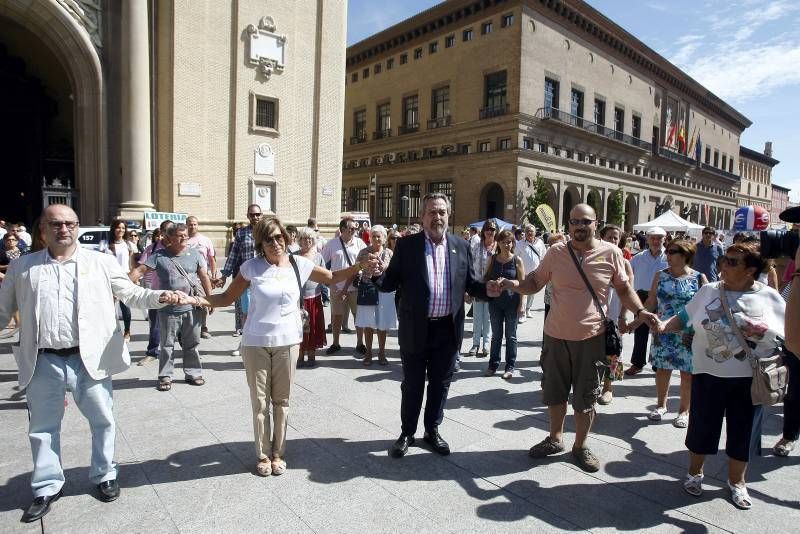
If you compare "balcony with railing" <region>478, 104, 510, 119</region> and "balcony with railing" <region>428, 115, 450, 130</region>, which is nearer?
"balcony with railing" <region>478, 104, 510, 119</region>

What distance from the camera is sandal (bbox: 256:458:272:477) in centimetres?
380

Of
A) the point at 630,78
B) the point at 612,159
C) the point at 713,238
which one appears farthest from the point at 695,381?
the point at 630,78

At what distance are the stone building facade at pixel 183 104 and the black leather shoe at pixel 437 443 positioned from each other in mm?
15440

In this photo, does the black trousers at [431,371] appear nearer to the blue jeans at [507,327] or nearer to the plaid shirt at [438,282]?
the plaid shirt at [438,282]

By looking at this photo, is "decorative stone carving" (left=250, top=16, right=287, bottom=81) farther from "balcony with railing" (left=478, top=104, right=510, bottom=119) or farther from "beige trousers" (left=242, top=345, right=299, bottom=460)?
"balcony with railing" (left=478, top=104, right=510, bottom=119)

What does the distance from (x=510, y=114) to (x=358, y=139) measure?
2039cm

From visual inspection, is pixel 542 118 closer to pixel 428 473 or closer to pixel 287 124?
pixel 287 124

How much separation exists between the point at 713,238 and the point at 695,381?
21.0 ft

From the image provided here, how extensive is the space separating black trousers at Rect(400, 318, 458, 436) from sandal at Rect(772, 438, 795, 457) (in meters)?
3.05

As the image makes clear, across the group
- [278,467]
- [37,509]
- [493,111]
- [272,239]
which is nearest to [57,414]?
[37,509]

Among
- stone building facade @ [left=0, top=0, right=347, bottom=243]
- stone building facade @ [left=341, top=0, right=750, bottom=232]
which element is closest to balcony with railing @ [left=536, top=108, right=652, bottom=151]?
stone building facade @ [left=341, top=0, right=750, bottom=232]

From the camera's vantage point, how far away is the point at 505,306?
21.9 ft

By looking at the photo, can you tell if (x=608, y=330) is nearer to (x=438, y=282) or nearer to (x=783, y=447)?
(x=438, y=282)

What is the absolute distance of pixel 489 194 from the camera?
42.5 m
